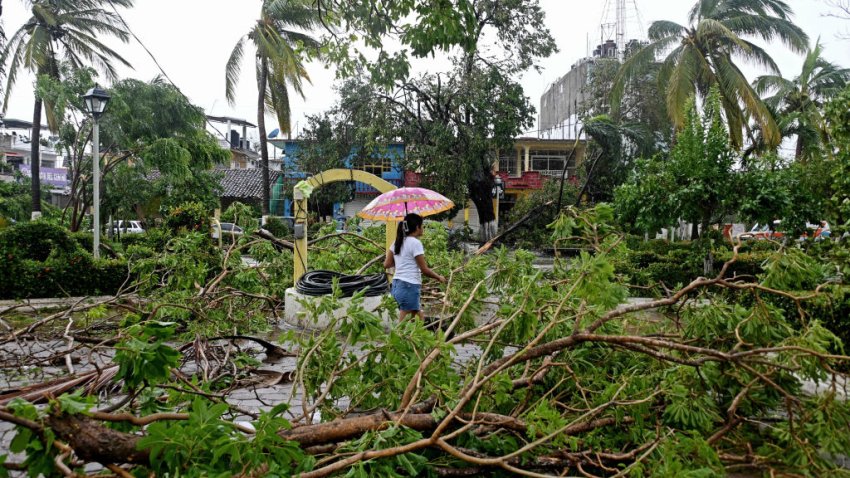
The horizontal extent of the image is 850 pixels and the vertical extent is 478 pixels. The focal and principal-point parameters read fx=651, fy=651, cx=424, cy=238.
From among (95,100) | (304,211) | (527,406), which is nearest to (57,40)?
(95,100)

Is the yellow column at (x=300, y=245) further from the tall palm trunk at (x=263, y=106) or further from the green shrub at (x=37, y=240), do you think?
the tall palm trunk at (x=263, y=106)

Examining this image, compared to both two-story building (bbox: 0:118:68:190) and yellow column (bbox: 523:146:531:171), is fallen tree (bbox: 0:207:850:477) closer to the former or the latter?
yellow column (bbox: 523:146:531:171)

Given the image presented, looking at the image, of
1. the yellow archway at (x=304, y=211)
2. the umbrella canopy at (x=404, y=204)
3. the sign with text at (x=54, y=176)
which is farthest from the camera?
the sign with text at (x=54, y=176)

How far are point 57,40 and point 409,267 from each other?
2082 cm

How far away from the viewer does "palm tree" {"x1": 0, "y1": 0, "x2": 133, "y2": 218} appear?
837 inches

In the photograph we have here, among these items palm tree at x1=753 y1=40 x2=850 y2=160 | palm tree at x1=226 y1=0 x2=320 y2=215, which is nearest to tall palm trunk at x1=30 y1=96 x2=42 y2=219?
palm tree at x1=226 y1=0 x2=320 y2=215

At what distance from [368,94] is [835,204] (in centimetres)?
2006

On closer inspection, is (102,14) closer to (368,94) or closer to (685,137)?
(368,94)

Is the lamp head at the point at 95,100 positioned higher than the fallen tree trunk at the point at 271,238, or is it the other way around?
the lamp head at the point at 95,100

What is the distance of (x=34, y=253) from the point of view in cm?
1312

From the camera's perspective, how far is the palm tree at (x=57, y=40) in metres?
21.2

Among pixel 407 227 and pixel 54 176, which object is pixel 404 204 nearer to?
pixel 407 227

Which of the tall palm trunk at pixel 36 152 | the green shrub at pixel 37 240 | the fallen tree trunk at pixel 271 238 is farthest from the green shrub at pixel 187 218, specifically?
the tall palm trunk at pixel 36 152

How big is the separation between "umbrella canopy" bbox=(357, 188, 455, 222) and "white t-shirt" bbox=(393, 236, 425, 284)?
6.94 feet
